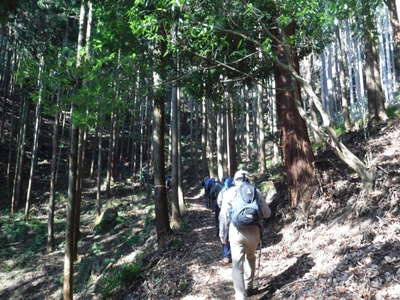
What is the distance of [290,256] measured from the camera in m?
6.14

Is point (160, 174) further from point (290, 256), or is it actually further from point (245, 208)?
point (245, 208)

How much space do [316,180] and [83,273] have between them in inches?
344

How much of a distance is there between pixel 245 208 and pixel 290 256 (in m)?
2.25

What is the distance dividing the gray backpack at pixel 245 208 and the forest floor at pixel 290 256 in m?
1.03

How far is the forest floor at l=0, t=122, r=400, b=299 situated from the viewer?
167 inches

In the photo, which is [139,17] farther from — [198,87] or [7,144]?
[7,144]

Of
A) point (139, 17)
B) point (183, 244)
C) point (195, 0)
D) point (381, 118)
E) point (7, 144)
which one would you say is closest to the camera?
point (195, 0)

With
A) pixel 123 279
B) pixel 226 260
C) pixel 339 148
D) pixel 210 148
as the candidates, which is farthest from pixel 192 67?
pixel 210 148

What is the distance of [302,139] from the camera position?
791cm

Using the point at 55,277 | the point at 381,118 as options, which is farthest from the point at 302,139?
the point at 55,277

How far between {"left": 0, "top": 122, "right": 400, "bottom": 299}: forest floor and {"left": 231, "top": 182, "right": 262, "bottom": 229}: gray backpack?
1033 mm

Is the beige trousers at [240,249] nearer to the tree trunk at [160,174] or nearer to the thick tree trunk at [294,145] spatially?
the thick tree trunk at [294,145]

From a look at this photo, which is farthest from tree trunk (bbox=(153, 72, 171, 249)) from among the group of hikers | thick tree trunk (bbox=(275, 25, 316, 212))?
the group of hikers

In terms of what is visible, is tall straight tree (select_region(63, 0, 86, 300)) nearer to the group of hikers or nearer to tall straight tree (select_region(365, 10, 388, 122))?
the group of hikers
